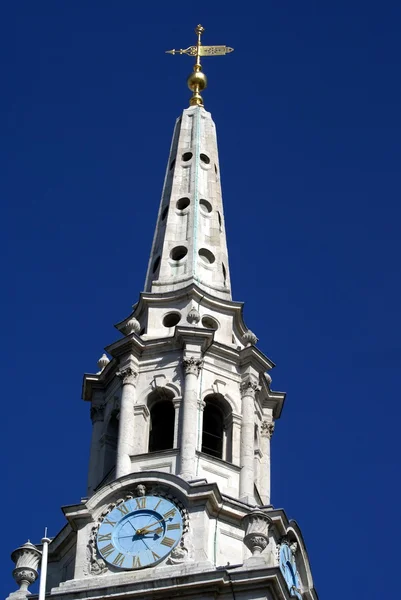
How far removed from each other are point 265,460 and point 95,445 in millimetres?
5050

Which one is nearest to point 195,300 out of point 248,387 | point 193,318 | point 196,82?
point 193,318

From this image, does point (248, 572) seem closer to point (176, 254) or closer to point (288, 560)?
point (288, 560)

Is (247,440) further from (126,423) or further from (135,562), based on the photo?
(135,562)

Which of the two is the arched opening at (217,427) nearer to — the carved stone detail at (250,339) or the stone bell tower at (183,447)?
the stone bell tower at (183,447)

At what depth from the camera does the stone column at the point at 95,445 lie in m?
57.0

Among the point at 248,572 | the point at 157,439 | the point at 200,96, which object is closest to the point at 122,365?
the point at 157,439

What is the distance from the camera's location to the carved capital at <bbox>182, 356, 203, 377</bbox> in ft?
189

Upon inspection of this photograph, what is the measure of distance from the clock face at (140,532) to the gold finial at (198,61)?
2163cm

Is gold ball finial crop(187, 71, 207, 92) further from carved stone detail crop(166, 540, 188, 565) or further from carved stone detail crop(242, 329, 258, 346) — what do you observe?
carved stone detail crop(166, 540, 188, 565)

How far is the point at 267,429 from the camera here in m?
59.8

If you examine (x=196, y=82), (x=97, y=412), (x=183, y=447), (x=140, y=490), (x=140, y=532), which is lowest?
(x=140, y=532)

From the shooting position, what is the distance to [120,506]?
53.6 m

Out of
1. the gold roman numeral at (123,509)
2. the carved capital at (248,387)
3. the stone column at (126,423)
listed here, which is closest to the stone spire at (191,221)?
the carved capital at (248,387)

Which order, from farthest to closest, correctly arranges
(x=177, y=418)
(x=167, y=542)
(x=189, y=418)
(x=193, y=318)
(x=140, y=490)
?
(x=193, y=318), (x=177, y=418), (x=189, y=418), (x=140, y=490), (x=167, y=542)
